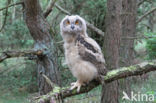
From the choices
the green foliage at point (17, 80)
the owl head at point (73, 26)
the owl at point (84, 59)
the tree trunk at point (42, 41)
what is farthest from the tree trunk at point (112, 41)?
the green foliage at point (17, 80)

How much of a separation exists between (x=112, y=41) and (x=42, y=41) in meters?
1.82

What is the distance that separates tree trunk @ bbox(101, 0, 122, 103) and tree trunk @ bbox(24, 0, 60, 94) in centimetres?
143

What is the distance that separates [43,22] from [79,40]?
183 centimetres

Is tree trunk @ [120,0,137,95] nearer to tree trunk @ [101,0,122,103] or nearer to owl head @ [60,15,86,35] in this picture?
tree trunk @ [101,0,122,103]

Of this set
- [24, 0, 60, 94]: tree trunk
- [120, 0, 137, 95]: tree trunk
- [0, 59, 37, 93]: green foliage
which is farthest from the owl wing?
[0, 59, 37, 93]: green foliage

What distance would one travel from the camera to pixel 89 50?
358cm

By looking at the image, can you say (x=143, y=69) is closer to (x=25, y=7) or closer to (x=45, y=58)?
(x=45, y=58)

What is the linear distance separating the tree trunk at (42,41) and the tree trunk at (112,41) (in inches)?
56.2

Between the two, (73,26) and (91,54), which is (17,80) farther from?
(91,54)

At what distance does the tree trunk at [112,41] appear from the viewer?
5455 mm

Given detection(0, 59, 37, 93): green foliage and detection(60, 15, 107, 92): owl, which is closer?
detection(60, 15, 107, 92): owl

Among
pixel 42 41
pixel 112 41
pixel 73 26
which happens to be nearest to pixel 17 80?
pixel 42 41

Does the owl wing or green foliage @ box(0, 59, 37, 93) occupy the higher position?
the owl wing

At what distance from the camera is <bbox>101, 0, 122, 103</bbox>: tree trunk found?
5.46 metres
